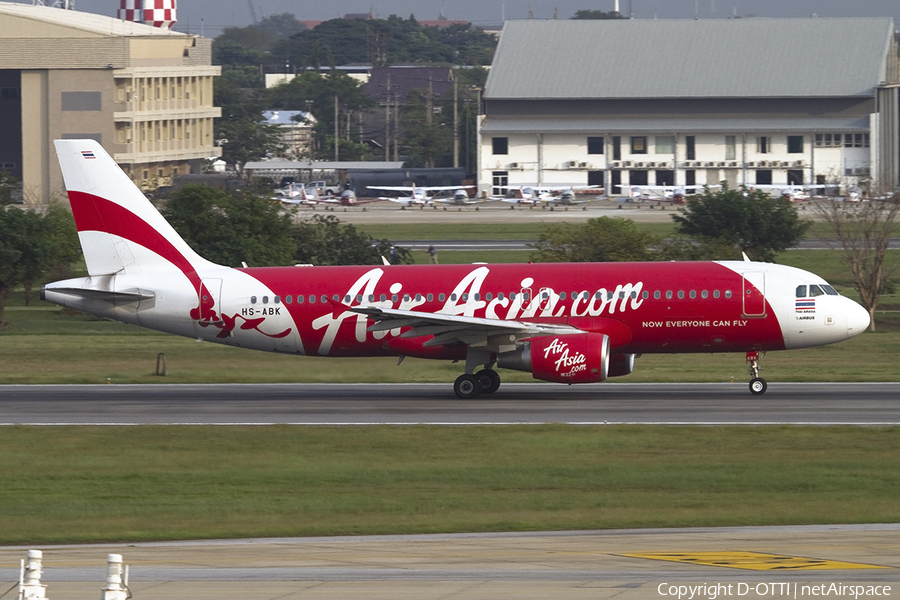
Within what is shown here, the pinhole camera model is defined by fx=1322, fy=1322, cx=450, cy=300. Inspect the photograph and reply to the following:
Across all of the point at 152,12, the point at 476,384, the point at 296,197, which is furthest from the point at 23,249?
the point at 152,12

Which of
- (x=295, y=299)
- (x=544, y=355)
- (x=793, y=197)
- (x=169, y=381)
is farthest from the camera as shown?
(x=793, y=197)

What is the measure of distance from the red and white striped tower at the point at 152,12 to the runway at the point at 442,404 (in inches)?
5955

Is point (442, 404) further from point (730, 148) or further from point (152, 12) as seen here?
point (152, 12)

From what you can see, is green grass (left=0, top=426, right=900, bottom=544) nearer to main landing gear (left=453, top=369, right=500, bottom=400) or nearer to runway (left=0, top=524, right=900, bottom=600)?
runway (left=0, top=524, right=900, bottom=600)

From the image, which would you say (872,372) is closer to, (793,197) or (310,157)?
(793,197)

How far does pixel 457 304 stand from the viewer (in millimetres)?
37219

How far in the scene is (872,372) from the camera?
1704 inches

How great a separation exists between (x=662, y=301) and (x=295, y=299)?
10400mm

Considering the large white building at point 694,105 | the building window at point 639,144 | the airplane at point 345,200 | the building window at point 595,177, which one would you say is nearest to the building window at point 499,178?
the large white building at point 694,105

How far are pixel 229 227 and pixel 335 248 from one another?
6.88 meters

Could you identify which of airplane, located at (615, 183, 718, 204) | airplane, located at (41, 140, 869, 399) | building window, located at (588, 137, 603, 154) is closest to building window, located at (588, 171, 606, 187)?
building window, located at (588, 137, 603, 154)

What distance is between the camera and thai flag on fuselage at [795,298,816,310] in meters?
36.3

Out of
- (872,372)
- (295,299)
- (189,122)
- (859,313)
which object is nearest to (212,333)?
(295,299)

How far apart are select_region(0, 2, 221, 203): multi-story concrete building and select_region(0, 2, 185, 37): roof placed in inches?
10.2
